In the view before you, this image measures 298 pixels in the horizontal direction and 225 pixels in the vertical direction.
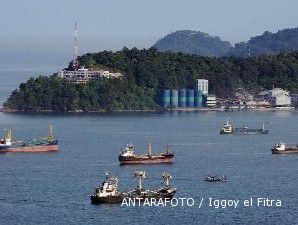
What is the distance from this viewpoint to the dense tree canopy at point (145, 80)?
4008 inches

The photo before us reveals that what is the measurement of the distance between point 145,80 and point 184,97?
3345mm

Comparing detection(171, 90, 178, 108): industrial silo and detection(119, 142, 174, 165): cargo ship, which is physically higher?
detection(171, 90, 178, 108): industrial silo

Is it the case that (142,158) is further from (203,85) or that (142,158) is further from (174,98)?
(203,85)

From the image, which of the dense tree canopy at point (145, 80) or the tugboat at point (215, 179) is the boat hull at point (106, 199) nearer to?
the tugboat at point (215, 179)

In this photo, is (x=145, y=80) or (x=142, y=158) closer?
(x=142, y=158)

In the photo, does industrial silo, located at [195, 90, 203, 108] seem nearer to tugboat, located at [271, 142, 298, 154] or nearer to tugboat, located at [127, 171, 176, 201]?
tugboat, located at [271, 142, 298, 154]

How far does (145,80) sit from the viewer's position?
108312mm

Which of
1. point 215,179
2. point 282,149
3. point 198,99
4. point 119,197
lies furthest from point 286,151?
point 198,99

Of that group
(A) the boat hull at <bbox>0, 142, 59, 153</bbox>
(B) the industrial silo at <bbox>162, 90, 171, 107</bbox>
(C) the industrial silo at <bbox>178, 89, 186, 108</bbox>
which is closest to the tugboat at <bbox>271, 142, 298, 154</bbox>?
(A) the boat hull at <bbox>0, 142, 59, 153</bbox>

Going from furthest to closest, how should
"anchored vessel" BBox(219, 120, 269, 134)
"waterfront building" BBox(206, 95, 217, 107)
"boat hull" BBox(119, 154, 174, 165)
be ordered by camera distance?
1. "waterfront building" BBox(206, 95, 217, 107)
2. "anchored vessel" BBox(219, 120, 269, 134)
3. "boat hull" BBox(119, 154, 174, 165)

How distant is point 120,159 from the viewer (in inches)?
2239

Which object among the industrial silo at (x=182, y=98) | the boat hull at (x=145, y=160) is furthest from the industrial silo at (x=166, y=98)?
the boat hull at (x=145, y=160)

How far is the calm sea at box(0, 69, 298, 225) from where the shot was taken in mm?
42125

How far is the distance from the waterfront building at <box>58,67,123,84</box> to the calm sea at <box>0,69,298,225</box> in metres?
17.2
